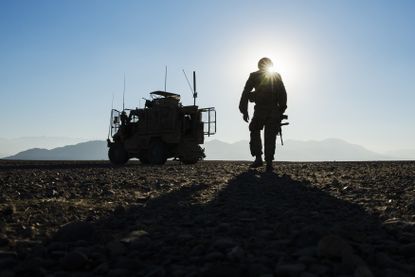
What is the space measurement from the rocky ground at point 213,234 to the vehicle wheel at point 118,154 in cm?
1450

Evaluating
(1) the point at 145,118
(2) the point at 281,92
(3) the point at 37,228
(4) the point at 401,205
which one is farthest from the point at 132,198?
(1) the point at 145,118

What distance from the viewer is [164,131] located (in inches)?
746

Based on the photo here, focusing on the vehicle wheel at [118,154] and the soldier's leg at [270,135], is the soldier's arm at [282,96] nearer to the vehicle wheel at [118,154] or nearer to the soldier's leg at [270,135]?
the soldier's leg at [270,135]

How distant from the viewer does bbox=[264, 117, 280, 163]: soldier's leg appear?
10977 millimetres

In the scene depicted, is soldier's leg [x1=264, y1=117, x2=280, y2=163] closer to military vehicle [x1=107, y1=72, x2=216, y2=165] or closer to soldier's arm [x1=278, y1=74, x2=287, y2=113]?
soldier's arm [x1=278, y1=74, x2=287, y2=113]

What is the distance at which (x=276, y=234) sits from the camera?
137 inches

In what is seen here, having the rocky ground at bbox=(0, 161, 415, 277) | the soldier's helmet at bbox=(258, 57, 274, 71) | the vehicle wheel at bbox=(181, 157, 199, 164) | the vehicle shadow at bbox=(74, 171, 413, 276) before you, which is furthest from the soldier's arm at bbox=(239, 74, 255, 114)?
the vehicle wheel at bbox=(181, 157, 199, 164)

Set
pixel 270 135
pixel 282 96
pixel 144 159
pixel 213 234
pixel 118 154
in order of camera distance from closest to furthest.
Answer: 1. pixel 213 234
2. pixel 270 135
3. pixel 282 96
4. pixel 144 159
5. pixel 118 154

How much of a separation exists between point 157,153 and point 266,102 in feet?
27.9

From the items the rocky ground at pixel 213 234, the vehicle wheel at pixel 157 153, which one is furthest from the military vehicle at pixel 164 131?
the rocky ground at pixel 213 234

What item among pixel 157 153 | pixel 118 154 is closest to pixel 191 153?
pixel 157 153

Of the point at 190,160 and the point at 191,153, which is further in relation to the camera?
the point at 190,160

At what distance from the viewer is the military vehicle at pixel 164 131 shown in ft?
61.9

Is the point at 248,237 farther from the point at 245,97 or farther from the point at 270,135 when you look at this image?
the point at 245,97
